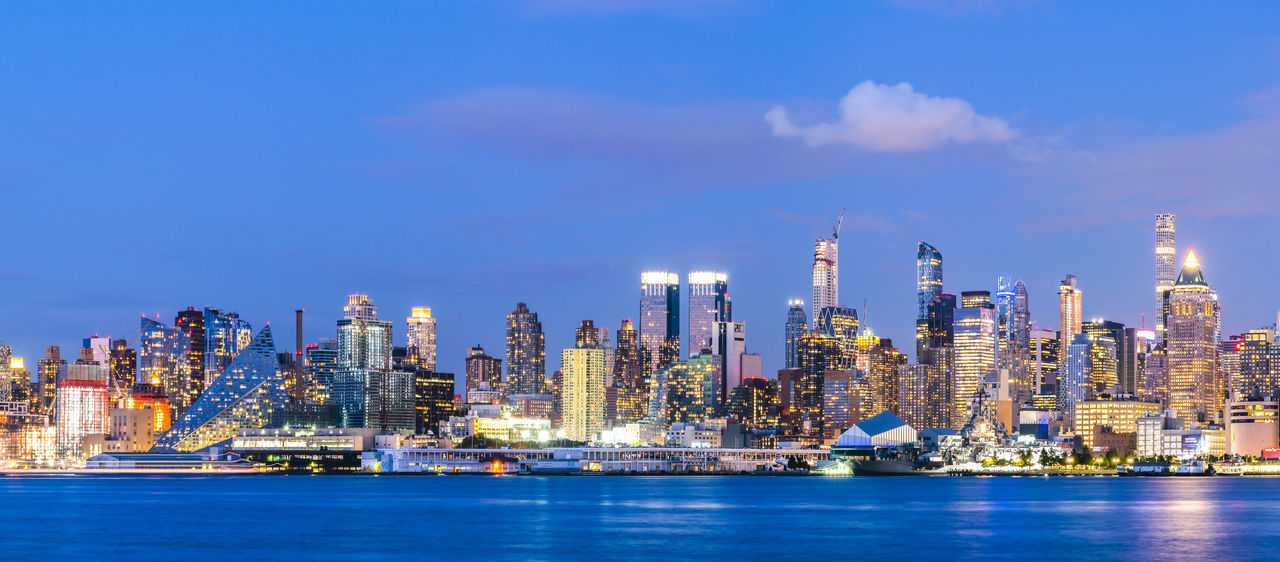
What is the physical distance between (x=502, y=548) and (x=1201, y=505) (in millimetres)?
66209

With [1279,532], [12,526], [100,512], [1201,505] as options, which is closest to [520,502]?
[100,512]

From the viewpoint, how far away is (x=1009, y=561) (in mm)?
73750

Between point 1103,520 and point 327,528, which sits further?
point 1103,520

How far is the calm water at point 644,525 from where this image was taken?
7831 centimetres

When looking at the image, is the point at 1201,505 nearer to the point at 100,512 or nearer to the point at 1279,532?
the point at 1279,532

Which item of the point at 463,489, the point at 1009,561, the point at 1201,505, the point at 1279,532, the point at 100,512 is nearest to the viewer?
the point at 1009,561

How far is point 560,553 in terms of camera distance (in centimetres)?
7650

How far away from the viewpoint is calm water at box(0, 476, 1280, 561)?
78.3 metres

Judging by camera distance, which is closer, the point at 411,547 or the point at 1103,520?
the point at 411,547

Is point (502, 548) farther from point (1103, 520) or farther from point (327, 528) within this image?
point (1103, 520)

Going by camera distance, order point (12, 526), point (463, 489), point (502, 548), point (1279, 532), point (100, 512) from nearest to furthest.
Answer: point (502, 548), point (1279, 532), point (12, 526), point (100, 512), point (463, 489)

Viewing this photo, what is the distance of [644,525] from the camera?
318 feet

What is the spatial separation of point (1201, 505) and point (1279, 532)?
1351 inches

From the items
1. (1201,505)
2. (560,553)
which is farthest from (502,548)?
(1201,505)
